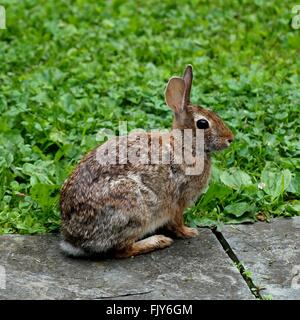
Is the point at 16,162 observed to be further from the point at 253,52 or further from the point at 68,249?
the point at 253,52

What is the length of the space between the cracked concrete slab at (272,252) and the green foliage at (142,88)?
0.17 metres

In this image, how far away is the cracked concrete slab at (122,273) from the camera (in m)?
4.63

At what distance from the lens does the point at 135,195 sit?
199 inches

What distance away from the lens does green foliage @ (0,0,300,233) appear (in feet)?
19.0

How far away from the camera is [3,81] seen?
7.73 m

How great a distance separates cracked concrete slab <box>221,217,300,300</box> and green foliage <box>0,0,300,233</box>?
0.17m

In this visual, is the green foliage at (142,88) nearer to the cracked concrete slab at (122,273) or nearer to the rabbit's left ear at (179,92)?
the cracked concrete slab at (122,273)

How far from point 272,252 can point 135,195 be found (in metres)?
0.91

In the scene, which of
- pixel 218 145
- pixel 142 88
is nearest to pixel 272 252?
pixel 218 145

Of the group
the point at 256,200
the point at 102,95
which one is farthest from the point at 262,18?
the point at 256,200

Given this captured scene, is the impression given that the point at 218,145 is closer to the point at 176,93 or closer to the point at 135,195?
the point at 176,93

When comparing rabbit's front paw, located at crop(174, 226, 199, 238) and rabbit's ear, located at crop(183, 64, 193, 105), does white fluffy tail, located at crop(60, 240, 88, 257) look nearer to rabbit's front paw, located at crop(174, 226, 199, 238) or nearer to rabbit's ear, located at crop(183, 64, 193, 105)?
rabbit's front paw, located at crop(174, 226, 199, 238)
